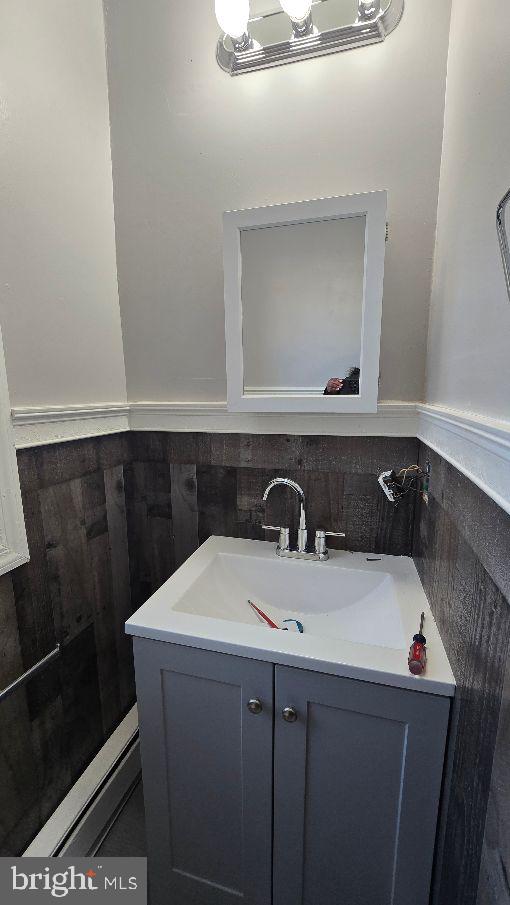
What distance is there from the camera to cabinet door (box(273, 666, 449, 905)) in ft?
2.23

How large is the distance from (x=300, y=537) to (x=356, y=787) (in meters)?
0.55

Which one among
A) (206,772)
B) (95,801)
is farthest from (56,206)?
(95,801)

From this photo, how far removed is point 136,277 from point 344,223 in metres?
0.66

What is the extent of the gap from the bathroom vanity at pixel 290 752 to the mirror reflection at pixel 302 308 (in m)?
0.58

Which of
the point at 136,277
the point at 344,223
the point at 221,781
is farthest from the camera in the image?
the point at 136,277

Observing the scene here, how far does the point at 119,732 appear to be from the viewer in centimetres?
130

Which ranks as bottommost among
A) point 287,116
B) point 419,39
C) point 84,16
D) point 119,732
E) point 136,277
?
point 119,732

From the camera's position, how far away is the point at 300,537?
110 centimetres

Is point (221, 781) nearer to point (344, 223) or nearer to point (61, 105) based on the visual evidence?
point (344, 223)

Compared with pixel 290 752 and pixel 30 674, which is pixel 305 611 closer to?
pixel 290 752

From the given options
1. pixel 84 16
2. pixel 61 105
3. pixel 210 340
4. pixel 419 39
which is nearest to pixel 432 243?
pixel 419 39

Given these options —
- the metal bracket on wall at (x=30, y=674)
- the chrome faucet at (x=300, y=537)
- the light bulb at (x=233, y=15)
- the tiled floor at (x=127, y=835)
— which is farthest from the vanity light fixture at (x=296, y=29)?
the tiled floor at (x=127, y=835)

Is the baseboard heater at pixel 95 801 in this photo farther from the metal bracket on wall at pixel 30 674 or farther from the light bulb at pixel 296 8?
the light bulb at pixel 296 8

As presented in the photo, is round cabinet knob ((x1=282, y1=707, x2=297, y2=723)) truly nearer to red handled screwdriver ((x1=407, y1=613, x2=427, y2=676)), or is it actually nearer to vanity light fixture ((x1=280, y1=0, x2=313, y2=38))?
red handled screwdriver ((x1=407, y1=613, x2=427, y2=676))
